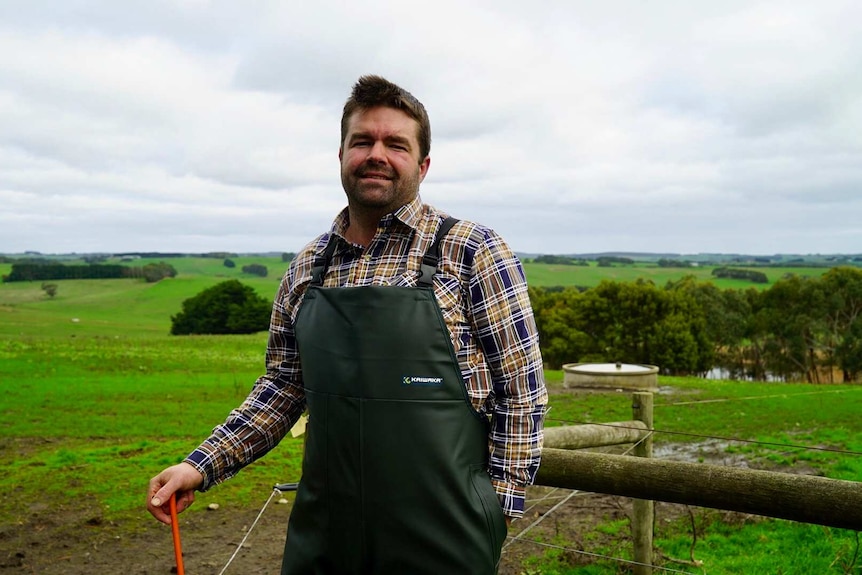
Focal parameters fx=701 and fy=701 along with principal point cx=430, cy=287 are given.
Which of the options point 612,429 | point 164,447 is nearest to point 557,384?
point 164,447

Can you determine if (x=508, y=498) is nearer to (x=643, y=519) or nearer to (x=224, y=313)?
(x=643, y=519)

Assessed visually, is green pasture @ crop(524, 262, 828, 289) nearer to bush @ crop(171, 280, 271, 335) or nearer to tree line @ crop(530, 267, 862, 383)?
tree line @ crop(530, 267, 862, 383)

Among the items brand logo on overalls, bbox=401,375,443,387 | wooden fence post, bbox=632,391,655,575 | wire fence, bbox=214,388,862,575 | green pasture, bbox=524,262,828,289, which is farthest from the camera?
green pasture, bbox=524,262,828,289

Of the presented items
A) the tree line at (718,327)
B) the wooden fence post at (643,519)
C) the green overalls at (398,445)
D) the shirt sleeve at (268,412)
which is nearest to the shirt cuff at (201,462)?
the shirt sleeve at (268,412)

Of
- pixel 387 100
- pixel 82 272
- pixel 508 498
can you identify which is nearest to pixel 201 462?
pixel 508 498

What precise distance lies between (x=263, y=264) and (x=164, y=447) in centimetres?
12163

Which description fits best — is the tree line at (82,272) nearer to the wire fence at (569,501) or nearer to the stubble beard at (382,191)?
the wire fence at (569,501)

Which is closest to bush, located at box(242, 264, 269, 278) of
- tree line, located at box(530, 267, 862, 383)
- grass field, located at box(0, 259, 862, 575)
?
tree line, located at box(530, 267, 862, 383)

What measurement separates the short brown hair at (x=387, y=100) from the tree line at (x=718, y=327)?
40611 millimetres

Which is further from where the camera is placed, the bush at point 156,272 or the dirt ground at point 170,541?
the bush at point 156,272

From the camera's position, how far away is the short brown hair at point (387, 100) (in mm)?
2396

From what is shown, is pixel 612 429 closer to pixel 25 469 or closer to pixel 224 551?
pixel 224 551

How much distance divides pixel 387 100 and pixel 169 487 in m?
1.53

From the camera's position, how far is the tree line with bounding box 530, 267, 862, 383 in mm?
41625
